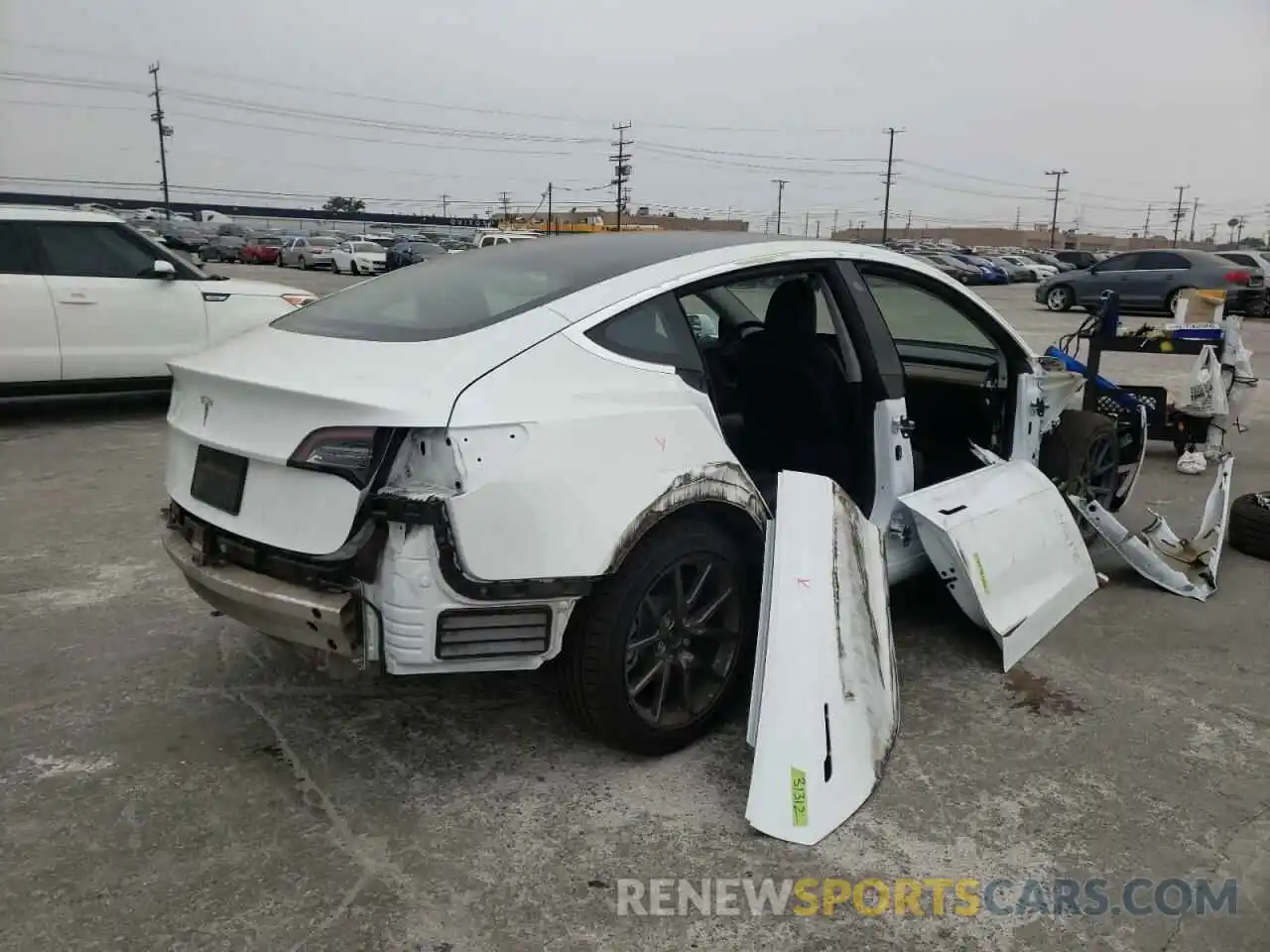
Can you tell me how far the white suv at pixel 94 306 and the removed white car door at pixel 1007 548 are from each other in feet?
22.4

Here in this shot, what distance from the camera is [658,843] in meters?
2.63

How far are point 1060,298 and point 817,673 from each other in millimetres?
24529

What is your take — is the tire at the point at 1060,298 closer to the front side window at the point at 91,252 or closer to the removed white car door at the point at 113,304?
the removed white car door at the point at 113,304

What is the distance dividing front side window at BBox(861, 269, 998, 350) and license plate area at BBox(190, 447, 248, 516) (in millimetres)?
2342

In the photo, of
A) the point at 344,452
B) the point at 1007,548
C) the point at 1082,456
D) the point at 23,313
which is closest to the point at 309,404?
the point at 344,452

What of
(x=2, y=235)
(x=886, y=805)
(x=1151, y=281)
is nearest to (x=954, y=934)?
(x=886, y=805)

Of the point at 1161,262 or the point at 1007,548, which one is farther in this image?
the point at 1161,262

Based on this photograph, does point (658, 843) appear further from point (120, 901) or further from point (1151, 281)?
point (1151, 281)

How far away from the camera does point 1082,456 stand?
15.9ft

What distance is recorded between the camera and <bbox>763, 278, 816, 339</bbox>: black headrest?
12.9 ft

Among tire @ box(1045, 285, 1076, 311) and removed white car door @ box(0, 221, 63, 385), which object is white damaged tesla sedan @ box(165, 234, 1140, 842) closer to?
removed white car door @ box(0, 221, 63, 385)

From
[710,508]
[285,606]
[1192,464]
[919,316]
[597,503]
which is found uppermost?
[919,316]

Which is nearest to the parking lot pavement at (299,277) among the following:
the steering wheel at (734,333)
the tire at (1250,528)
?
the steering wheel at (734,333)

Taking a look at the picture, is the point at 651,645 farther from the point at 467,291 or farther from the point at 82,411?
the point at 82,411
